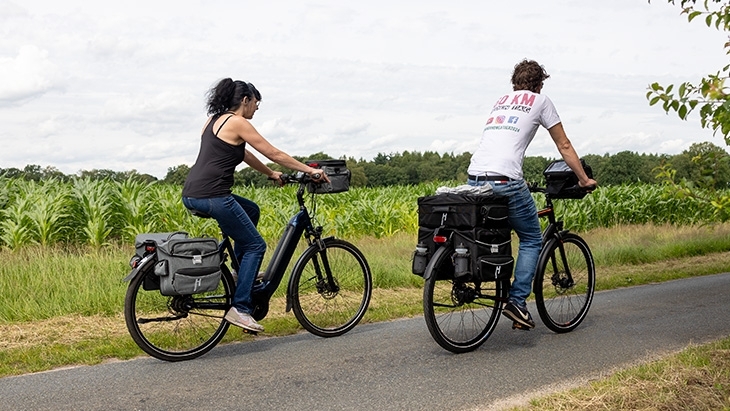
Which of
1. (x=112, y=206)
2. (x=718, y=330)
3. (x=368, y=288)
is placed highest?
(x=112, y=206)

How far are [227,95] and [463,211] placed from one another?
2253 mm

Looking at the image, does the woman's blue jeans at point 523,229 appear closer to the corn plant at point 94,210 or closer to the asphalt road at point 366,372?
the asphalt road at point 366,372

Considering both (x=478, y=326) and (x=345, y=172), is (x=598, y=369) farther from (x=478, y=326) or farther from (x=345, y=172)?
(x=345, y=172)

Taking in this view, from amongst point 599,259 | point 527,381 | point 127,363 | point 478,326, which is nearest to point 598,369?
point 527,381

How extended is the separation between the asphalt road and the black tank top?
142cm

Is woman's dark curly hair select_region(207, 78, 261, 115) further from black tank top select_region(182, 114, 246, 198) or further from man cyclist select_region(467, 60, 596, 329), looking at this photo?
man cyclist select_region(467, 60, 596, 329)

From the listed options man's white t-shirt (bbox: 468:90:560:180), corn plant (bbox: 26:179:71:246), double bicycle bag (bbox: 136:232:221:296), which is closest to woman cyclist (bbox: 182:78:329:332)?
double bicycle bag (bbox: 136:232:221:296)

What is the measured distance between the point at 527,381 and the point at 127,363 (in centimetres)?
322

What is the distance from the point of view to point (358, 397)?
198 inches

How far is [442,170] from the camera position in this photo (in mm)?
35031

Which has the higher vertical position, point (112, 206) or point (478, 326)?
point (112, 206)

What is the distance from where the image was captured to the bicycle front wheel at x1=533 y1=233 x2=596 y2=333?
7.26m

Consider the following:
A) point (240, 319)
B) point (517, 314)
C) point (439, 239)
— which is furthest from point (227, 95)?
point (517, 314)

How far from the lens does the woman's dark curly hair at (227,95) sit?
631 cm
